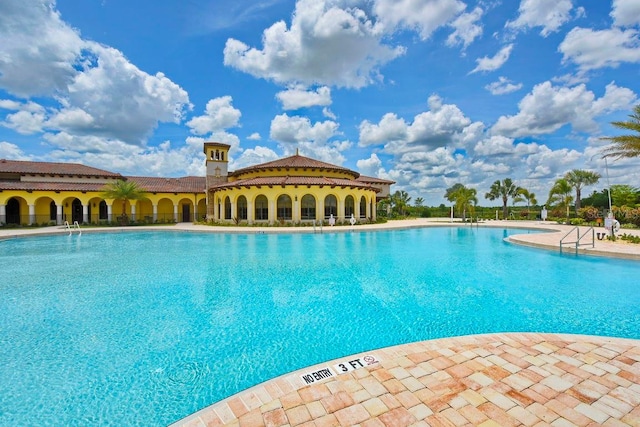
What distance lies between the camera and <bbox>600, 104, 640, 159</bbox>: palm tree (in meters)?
17.2

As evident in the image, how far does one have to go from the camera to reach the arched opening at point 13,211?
97.4 feet

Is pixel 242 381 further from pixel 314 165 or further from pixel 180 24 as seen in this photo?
pixel 314 165

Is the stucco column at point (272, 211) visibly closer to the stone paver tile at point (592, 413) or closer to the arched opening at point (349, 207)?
the arched opening at point (349, 207)

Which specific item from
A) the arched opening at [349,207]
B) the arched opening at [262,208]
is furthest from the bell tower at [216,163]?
the arched opening at [349,207]

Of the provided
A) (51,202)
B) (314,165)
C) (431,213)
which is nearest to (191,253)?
(314,165)

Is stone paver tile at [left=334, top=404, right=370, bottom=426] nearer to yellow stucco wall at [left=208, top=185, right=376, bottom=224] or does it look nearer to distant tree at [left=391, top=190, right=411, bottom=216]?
yellow stucco wall at [left=208, top=185, right=376, bottom=224]

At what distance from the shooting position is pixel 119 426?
10.3 ft

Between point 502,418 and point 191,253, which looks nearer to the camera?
point 502,418

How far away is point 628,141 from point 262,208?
26.6 m

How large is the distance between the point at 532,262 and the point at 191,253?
14908 millimetres

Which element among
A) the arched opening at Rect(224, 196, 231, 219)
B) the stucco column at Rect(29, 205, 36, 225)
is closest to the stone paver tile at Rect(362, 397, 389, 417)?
the arched opening at Rect(224, 196, 231, 219)

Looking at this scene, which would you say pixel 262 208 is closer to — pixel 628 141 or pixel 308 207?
pixel 308 207

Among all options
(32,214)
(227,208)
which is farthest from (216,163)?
(32,214)

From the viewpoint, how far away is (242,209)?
29.0m
